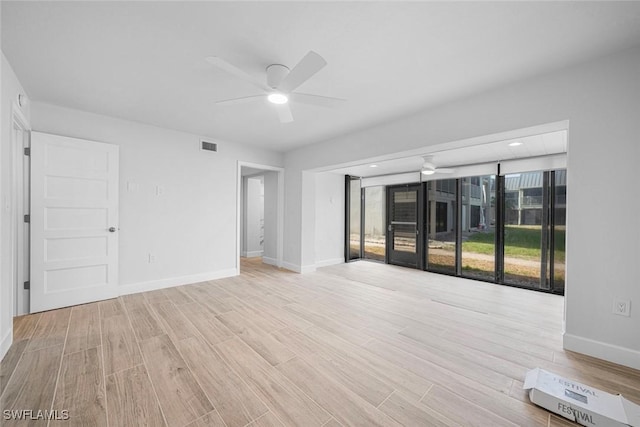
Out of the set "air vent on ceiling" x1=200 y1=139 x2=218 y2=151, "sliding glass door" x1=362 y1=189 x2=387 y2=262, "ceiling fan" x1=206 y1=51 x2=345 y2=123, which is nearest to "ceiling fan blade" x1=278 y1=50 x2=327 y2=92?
"ceiling fan" x1=206 y1=51 x2=345 y2=123

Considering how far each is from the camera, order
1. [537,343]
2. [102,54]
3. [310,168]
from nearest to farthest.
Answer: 1. [102,54]
2. [537,343]
3. [310,168]

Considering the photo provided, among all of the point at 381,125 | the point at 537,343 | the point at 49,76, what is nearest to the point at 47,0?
the point at 49,76

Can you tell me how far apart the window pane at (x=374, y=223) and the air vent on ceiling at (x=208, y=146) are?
3986 mm

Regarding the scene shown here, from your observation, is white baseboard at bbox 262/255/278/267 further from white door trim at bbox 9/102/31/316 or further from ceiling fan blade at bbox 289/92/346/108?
ceiling fan blade at bbox 289/92/346/108

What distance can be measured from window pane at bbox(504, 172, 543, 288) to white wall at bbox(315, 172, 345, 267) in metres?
3.44

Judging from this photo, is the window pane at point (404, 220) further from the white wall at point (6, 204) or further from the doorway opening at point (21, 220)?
the doorway opening at point (21, 220)

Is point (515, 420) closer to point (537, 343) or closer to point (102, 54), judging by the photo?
point (537, 343)

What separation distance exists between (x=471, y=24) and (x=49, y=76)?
386 centimetres

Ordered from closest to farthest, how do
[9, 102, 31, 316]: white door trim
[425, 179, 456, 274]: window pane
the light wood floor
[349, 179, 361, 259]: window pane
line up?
1. the light wood floor
2. [9, 102, 31, 316]: white door trim
3. [425, 179, 456, 274]: window pane
4. [349, 179, 361, 259]: window pane

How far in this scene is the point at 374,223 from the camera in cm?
694

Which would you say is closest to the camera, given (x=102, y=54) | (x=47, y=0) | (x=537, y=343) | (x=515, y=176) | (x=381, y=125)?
(x=47, y=0)

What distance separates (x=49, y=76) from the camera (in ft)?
8.32

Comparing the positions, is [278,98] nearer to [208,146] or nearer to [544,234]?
[208,146]

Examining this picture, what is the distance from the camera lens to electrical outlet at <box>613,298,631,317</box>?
2.06m
